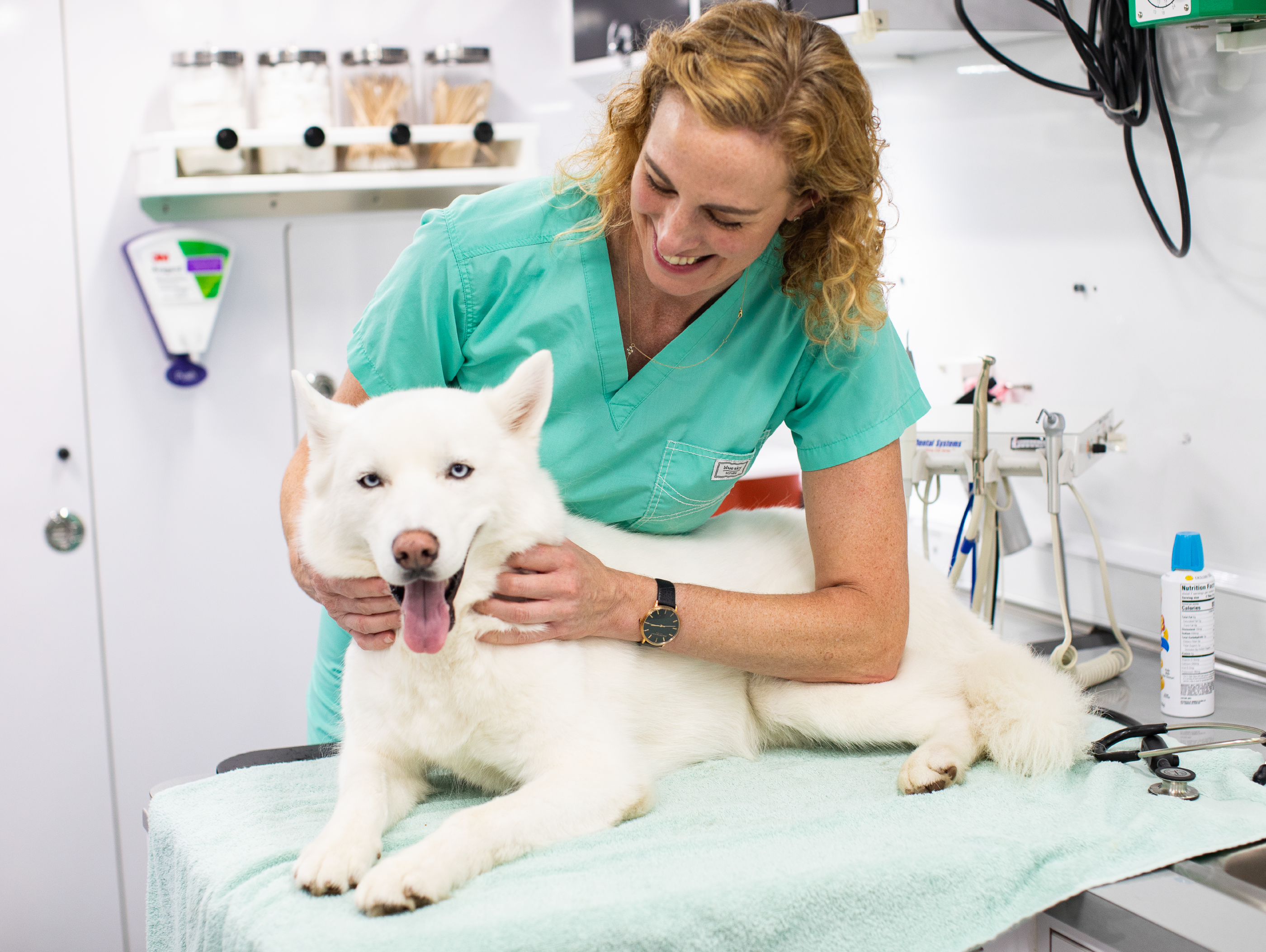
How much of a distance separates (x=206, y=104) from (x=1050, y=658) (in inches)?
84.8

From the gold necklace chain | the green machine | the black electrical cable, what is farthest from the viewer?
the black electrical cable

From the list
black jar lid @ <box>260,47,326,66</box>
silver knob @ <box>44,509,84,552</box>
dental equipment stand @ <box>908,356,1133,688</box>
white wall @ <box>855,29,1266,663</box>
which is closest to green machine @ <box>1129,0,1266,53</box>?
white wall @ <box>855,29,1266,663</box>

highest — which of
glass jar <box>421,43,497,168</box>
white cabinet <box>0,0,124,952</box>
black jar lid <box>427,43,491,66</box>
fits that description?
black jar lid <box>427,43,491,66</box>

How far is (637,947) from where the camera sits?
35.8 inches

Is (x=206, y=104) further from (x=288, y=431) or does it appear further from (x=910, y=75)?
(x=910, y=75)

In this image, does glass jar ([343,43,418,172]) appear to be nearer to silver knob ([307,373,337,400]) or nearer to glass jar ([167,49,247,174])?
glass jar ([167,49,247,174])

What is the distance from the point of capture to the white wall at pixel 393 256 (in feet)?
5.86

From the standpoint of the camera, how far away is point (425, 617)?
106 centimetres

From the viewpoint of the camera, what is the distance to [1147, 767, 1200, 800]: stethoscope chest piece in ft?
3.92

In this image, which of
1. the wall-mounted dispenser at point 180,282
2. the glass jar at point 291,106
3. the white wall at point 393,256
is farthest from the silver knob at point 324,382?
the glass jar at point 291,106

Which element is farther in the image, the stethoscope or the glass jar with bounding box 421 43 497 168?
the glass jar with bounding box 421 43 497 168

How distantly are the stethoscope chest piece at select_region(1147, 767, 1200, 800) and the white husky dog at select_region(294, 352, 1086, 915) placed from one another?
0.09m

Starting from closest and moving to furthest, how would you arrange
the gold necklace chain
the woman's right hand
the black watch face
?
the woman's right hand → the black watch face → the gold necklace chain

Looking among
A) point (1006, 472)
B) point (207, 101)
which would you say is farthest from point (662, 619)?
point (207, 101)
